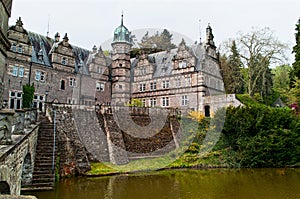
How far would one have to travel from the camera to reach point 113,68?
102 ft

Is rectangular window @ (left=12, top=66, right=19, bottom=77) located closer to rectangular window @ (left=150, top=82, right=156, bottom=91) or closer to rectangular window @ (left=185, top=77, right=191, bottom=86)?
rectangular window @ (left=150, top=82, right=156, bottom=91)

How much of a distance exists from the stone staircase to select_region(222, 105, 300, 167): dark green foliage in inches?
540

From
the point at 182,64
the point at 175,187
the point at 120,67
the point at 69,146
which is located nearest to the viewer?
the point at 175,187

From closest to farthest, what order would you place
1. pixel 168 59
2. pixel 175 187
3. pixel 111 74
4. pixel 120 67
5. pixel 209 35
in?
pixel 175 187 < pixel 209 35 < pixel 120 67 < pixel 168 59 < pixel 111 74

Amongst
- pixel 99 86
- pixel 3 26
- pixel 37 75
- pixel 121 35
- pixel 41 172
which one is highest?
pixel 121 35

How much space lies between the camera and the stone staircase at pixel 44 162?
38.3 ft

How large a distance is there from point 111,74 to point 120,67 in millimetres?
1659

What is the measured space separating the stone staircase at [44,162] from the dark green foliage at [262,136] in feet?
45.0

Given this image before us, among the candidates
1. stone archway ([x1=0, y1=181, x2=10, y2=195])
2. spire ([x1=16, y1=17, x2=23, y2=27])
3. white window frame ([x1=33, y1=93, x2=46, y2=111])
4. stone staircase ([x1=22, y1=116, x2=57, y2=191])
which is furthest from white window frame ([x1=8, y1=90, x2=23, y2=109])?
stone archway ([x1=0, y1=181, x2=10, y2=195])

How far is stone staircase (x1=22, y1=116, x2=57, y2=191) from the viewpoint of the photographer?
1166 cm

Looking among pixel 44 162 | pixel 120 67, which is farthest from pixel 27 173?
pixel 120 67

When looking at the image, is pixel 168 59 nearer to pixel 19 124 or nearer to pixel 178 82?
pixel 178 82

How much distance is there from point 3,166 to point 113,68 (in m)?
26.0

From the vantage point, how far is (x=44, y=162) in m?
13.1
